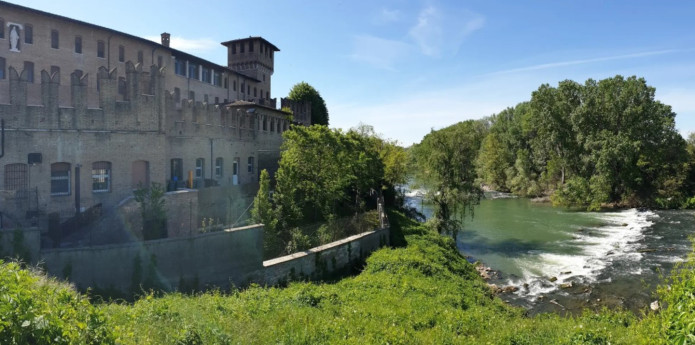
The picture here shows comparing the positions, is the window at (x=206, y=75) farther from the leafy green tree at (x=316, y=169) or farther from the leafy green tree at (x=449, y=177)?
the leafy green tree at (x=449, y=177)

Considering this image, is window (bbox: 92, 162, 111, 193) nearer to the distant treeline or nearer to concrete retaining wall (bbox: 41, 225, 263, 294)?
concrete retaining wall (bbox: 41, 225, 263, 294)

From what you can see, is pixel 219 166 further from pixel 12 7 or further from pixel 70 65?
pixel 12 7

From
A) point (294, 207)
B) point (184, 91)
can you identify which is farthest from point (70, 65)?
point (294, 207)

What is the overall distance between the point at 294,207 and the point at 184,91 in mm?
21525

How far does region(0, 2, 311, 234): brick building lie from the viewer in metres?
16.4

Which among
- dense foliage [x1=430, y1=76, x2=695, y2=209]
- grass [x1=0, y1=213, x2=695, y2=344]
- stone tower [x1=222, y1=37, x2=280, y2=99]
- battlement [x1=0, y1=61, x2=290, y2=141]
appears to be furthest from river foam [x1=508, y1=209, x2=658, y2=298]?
stone tower [x1=222, y1=37, x2=280, y2=99]

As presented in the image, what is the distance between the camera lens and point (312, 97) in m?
65.4

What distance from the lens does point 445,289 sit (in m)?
17.9

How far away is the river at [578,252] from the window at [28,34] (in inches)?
1254

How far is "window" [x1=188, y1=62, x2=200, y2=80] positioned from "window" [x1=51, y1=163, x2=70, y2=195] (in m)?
23.2

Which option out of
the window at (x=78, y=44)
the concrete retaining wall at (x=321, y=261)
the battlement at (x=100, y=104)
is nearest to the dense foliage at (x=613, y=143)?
the concrete retaining wall at (x=321, y=261)

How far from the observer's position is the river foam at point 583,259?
2364 centimetres

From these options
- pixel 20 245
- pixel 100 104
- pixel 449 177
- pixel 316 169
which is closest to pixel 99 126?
pixel 100 104

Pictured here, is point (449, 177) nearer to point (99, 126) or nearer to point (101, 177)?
point (101, 177)
